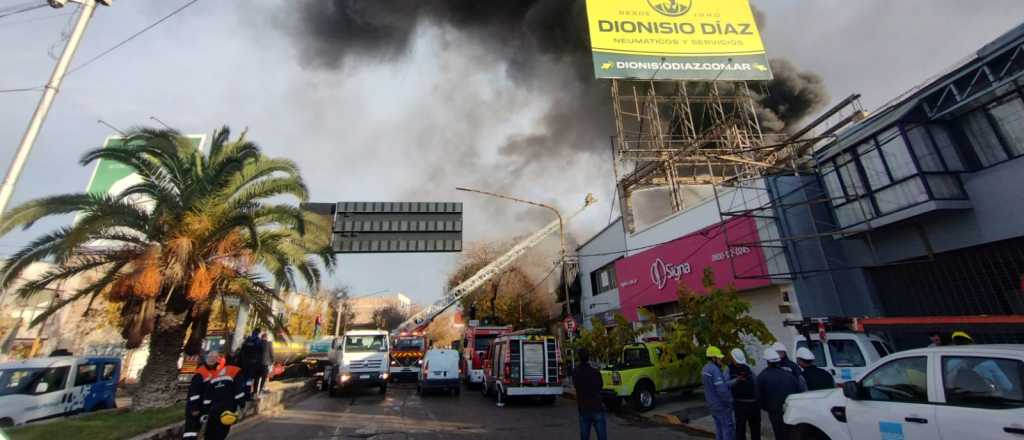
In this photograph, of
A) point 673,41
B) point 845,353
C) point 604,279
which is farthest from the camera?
point 604,279

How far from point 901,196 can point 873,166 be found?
1.16 meters

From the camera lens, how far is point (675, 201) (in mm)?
20828

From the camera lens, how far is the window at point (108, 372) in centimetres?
1229

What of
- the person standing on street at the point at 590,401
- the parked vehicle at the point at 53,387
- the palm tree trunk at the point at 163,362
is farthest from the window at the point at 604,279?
the parked vehicle at the point at 53,387

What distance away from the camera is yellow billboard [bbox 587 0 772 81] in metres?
21.6

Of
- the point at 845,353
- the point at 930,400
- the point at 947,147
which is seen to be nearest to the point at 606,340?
the point at 845,353

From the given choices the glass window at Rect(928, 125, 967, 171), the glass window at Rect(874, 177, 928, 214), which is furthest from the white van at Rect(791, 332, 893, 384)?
the glass window at Rect(928, 125, 967, 171)

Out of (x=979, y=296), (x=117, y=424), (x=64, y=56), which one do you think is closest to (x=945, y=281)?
(x=979, y=296)

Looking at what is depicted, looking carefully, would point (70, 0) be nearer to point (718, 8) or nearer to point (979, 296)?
point (979, 296)

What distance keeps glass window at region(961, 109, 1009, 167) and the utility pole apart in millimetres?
19083

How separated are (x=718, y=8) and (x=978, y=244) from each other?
18674mm

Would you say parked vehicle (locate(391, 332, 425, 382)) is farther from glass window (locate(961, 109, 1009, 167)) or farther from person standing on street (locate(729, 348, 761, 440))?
glass window (locate(961, 109, 1009, 167))

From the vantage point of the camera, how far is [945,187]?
9.80 m

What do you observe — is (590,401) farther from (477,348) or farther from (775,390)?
(477,348)
